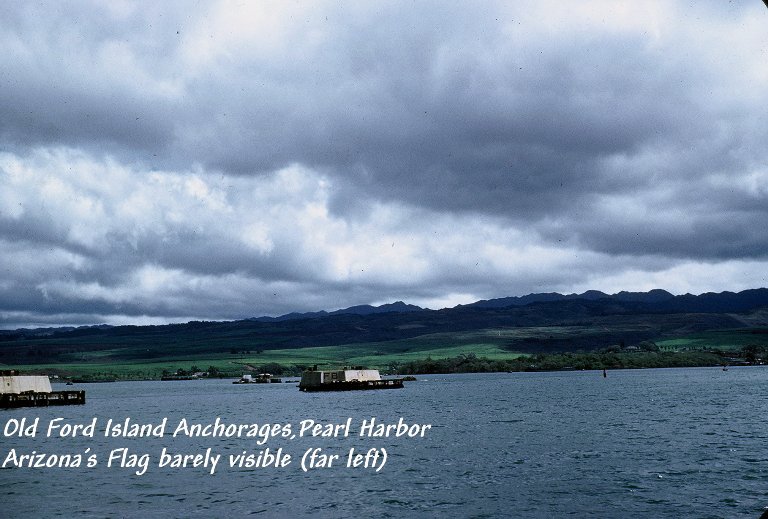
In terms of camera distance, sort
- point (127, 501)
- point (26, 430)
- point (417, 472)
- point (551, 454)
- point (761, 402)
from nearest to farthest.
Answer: point (127, 501) → point (417, 472) → point (551, 454) → point (26, 430) → point (761, 402)

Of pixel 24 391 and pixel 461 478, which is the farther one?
pixel 24 391

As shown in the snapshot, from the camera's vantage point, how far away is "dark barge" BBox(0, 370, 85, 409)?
14188cm

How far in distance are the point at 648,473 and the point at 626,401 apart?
3379 inches

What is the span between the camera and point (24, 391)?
148 metres

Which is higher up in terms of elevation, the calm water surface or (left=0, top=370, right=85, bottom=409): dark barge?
(left=0, top=370, right=85, bottom=409): dark barge

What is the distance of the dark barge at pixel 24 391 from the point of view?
142m

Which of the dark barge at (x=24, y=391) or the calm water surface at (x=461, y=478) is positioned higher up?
the dark barge at (x=24, y=391)

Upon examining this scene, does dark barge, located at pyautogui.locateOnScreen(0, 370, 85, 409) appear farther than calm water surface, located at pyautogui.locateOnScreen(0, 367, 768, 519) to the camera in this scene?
Yes

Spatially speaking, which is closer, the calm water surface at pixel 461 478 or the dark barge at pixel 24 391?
the calm water surface at pixel 461 478

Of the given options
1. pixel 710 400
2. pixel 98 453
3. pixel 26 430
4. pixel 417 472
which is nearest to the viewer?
pixel 417 472

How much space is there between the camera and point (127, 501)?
4466cm

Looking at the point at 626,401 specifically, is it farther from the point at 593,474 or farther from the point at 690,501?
the point at 690,501

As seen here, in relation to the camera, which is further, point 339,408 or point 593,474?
point 339,408

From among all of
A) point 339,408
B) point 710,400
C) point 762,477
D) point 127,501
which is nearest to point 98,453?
point 127,501
